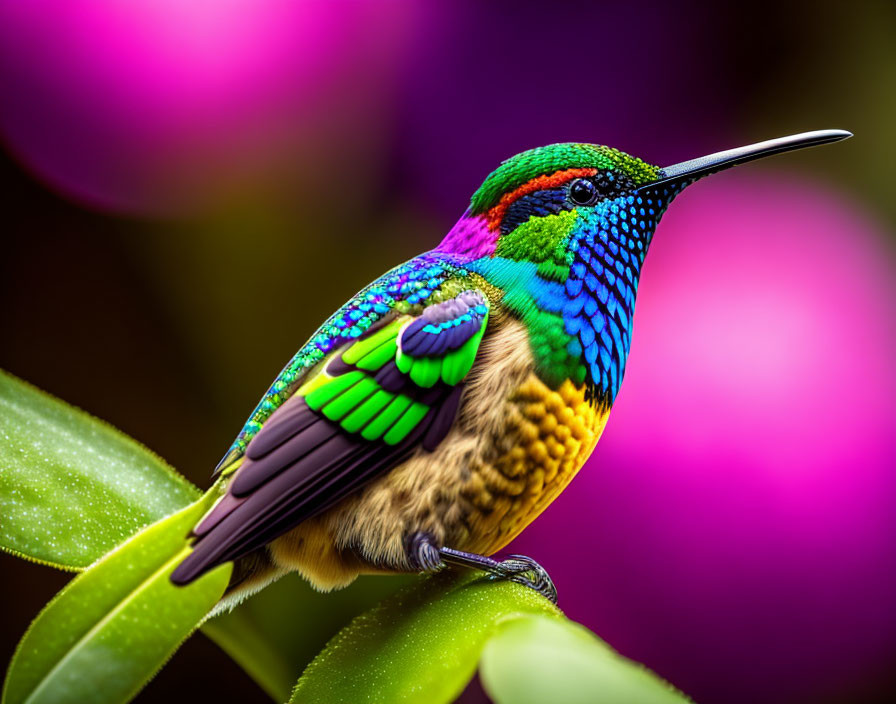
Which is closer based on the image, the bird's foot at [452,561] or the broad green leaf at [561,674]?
the broad green leaf at [561,674]

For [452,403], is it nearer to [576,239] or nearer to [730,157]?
[576,239]

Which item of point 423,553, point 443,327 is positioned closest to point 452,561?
point 423,553

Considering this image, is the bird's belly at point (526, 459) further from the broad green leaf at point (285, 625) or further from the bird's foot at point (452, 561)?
the broad green leaf at point (285, 625)

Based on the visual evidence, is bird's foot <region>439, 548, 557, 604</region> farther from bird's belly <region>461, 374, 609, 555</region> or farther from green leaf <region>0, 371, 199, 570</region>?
green leaf <region>0, 371, 199, 570</region>

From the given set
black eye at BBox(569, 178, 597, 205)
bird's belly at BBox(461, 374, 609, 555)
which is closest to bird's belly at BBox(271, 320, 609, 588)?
bird's belly at BBox(461, 374, 609, 555)

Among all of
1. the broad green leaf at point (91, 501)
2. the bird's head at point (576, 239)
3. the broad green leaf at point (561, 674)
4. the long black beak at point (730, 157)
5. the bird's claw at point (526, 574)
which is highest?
the long black beak at point (730, 157)

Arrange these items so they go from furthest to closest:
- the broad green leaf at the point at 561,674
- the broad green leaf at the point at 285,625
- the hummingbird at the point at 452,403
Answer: the broad green leaf at the point at 285,625, the hummingbird at the point at 452,403, the broad green leaf at the point at 561,674

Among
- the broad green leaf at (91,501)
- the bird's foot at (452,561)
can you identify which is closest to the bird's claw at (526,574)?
the bird's foot at (452,561)

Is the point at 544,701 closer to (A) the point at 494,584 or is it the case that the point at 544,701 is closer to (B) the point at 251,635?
(A) the point at 494,584
